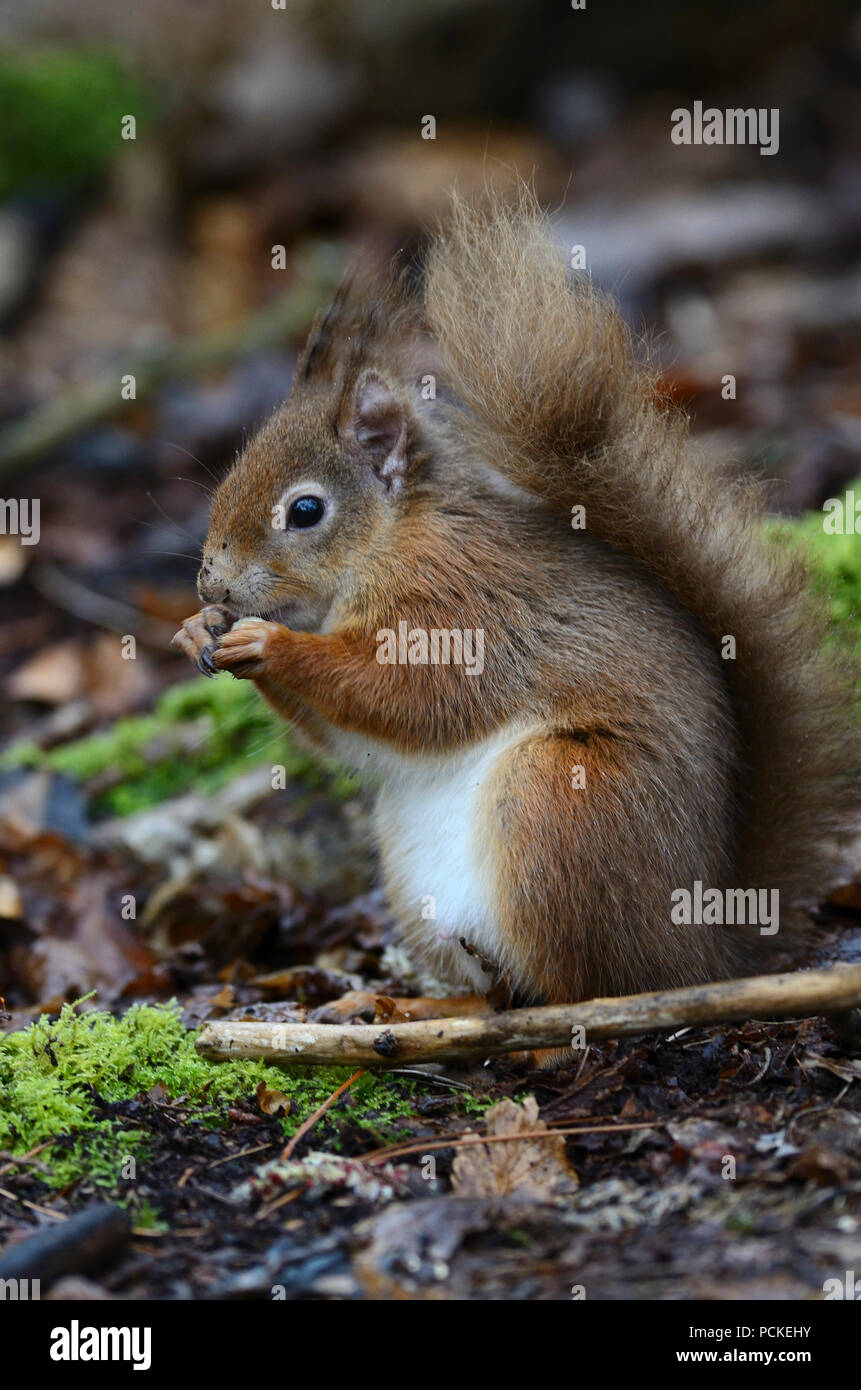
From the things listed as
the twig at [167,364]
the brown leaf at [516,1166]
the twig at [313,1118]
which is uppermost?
the twig at [167,364]

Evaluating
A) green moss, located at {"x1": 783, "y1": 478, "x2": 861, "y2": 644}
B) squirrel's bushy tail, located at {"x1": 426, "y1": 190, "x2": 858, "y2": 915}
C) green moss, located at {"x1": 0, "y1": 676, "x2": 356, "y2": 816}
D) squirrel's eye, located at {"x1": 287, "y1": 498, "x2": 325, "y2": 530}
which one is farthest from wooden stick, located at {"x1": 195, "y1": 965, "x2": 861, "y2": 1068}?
green moss, located at {"x1": 0, "y1": 676, "x2": 356, "y2": 816}

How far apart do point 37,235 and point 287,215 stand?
1893mm

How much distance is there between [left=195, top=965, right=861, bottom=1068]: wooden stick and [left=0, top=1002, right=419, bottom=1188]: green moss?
105 mm

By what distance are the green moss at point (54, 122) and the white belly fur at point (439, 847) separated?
8.19 meters

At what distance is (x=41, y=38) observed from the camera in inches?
455

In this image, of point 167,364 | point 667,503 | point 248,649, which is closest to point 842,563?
point 667,503

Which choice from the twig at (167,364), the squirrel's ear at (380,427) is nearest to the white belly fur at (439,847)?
the squirrel's ear at (380,427)

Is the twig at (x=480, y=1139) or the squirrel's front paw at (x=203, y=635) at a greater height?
the squirrel's front paw at (x=203, y=635)

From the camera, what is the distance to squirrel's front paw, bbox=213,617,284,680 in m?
3.42

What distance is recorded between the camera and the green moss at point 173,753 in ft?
17.4

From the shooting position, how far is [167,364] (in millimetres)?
8266

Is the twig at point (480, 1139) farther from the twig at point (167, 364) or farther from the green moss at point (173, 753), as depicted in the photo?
the twig at point (167, 364)

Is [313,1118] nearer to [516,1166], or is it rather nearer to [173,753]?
[516,1166]

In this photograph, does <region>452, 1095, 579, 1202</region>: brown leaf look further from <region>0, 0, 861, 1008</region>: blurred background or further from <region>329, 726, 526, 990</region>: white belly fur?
<region>0, 0, 861, 1008</region>: blurred background
